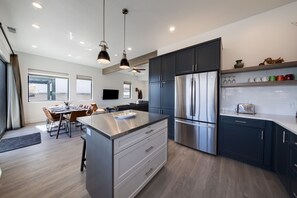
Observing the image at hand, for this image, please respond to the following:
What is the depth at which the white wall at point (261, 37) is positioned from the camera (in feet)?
7.23

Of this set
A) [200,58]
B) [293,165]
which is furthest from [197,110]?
[293,165]

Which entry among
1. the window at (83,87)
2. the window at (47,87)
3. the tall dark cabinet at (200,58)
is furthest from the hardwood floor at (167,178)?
the window at (83,87)

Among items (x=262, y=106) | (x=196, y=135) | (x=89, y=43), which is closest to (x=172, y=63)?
(x=196, y=135)

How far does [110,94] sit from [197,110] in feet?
21.8

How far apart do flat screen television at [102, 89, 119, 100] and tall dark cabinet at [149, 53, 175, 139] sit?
4.99m

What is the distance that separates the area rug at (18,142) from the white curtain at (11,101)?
1.32 metres

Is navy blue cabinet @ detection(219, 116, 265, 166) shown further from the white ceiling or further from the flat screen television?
the flat screen television

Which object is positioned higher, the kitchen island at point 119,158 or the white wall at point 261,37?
the white wall at point 261,37

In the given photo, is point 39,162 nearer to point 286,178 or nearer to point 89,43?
point 89,43

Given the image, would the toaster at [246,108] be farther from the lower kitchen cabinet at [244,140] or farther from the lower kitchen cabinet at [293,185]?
the lower kitchen cabinet at [293,185]

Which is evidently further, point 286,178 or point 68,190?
point 68,190

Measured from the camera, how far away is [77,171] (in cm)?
202

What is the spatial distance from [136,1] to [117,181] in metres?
2.78

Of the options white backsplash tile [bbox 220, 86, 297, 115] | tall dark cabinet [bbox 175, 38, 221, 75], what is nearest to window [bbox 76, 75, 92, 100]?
tall dark cabinet [bbox 175, 38, 221, 75]
